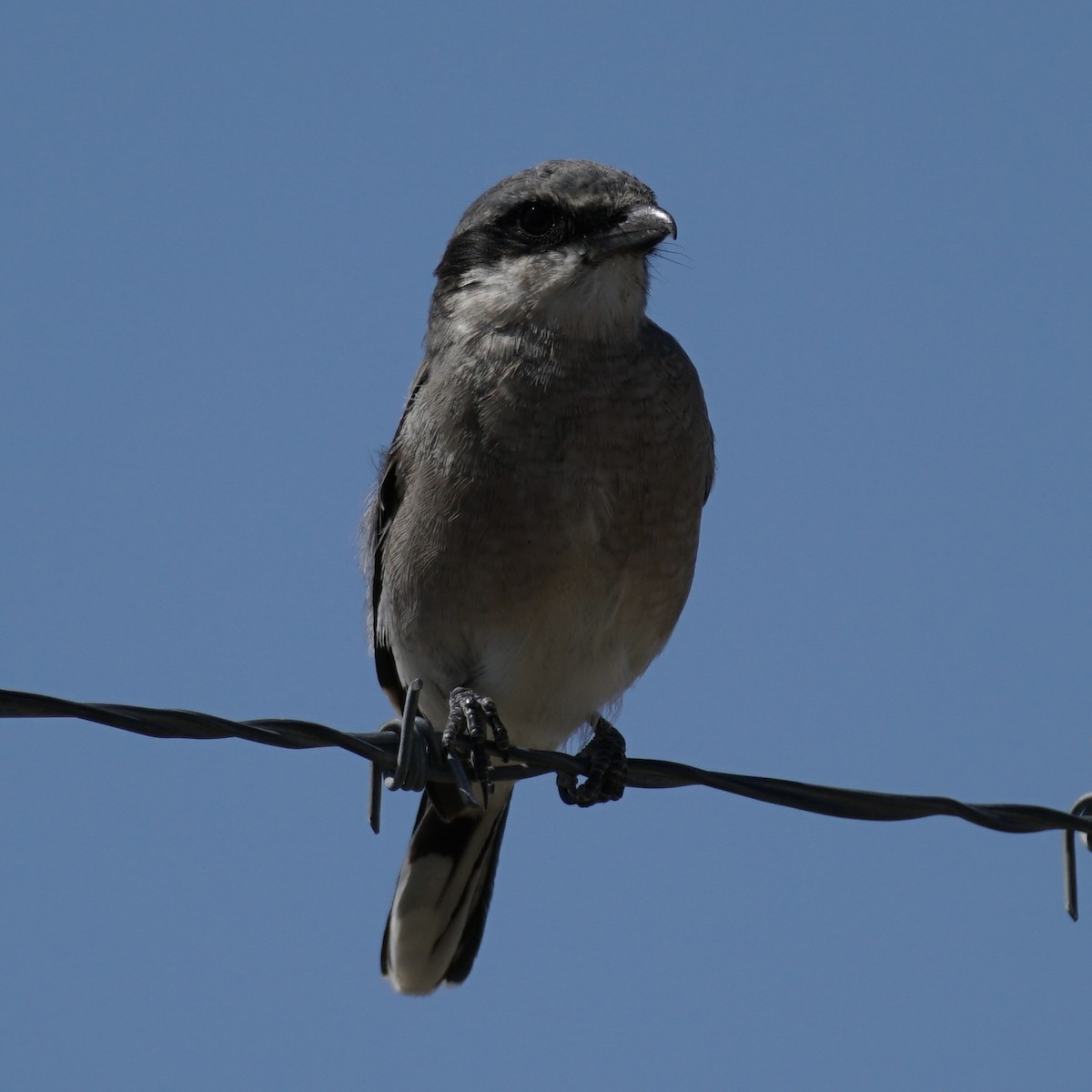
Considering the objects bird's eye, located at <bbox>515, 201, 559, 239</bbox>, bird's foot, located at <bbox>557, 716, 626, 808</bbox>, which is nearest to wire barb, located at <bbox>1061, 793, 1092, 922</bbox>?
bird's foot, located at <bbox>557, 716, 626, 808</bbox>

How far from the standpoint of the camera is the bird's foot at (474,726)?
484 cm

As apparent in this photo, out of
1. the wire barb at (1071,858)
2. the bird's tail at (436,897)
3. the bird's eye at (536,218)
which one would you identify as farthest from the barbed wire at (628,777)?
the bird's eye at (536,218)

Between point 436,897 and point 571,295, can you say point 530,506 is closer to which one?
point 571,295

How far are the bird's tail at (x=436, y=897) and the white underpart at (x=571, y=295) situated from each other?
168 centimetres

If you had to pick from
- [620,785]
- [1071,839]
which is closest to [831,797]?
[1071,839]

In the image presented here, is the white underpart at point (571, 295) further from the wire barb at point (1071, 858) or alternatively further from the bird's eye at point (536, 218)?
the wire barb at point (1071, 858)

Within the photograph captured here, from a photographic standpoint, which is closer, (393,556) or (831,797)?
(831,797)

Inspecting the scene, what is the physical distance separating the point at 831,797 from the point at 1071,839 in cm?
75

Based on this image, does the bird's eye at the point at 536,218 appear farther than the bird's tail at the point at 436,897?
No

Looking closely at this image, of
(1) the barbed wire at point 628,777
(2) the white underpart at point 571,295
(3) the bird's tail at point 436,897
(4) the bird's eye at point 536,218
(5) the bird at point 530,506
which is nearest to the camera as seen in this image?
(1) the barbed wire at point 628,777

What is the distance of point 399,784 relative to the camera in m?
3.74

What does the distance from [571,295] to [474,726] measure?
5.01 feet

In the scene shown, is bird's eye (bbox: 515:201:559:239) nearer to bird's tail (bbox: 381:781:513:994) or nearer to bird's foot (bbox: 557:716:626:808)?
bird's foot (bbox: 557:716:626:808)

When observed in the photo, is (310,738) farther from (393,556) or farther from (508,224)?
(508,224)
